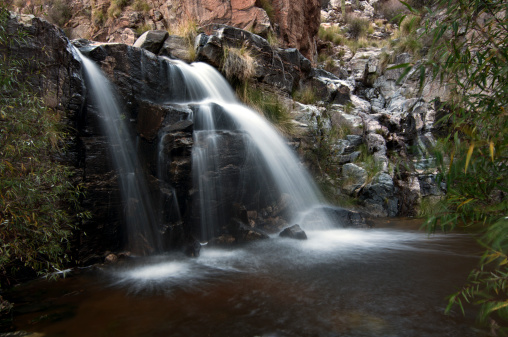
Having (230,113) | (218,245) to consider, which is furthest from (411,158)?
(218,245)

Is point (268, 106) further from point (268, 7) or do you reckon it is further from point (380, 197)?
point (268, 7)

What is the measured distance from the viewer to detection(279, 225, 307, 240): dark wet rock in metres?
5.42

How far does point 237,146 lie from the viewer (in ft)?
19.8

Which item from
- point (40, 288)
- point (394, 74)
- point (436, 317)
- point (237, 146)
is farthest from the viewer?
point (394, 74)

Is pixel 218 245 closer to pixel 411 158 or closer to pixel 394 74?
pixel 411 158

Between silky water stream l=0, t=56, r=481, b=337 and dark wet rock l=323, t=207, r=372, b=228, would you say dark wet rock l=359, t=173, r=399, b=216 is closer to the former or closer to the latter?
dark wet rock l=323, t=207, r=372, b=228

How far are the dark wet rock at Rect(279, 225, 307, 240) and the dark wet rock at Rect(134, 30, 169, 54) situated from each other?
19.2 ft

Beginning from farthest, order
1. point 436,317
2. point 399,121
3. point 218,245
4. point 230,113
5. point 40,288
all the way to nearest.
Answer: point 399,121 → point 230,113 → point 218,245 → point 40,288 → point 436,317

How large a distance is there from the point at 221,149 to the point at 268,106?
2782mm

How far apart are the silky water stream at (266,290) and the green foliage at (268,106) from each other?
8.71 feet

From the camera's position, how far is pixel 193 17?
9617 mm

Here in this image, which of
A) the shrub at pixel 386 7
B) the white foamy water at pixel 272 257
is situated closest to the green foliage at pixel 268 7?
the white foamy water at pixel 272 257

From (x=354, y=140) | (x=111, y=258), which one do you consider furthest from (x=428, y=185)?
(x=111, y=258)

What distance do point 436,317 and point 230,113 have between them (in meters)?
5.35
